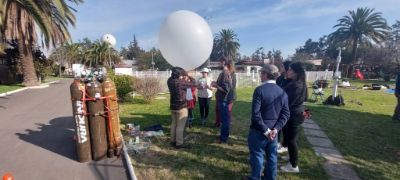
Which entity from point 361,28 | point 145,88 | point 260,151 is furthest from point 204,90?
point 361,28

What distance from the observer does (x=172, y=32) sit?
20.4ft

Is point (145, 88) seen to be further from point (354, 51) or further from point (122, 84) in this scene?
point (354, 51)

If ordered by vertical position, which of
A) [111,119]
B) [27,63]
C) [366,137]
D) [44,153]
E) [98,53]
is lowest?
[366,137]

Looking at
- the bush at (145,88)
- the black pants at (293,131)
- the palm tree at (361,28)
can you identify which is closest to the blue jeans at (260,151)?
the black pants at (293,131)

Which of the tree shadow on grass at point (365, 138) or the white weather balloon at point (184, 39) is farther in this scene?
the white weather balloon at point (184, 39)

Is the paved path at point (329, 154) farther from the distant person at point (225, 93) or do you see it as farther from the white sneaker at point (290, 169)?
the distant person at point (225, 93)

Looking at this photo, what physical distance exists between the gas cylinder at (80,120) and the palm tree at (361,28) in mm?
45532

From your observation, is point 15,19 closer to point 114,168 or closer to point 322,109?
point 114,168

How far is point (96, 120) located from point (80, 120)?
0.26 m

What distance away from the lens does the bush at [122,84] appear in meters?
11.8

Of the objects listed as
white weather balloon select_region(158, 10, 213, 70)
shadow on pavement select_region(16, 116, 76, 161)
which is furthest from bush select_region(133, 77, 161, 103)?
white weather balloon select_region(158, 10, 213, 70)

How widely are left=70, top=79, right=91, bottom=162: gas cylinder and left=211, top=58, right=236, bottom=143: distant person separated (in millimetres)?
2677

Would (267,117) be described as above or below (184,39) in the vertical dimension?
below

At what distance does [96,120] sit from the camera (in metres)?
4.86
